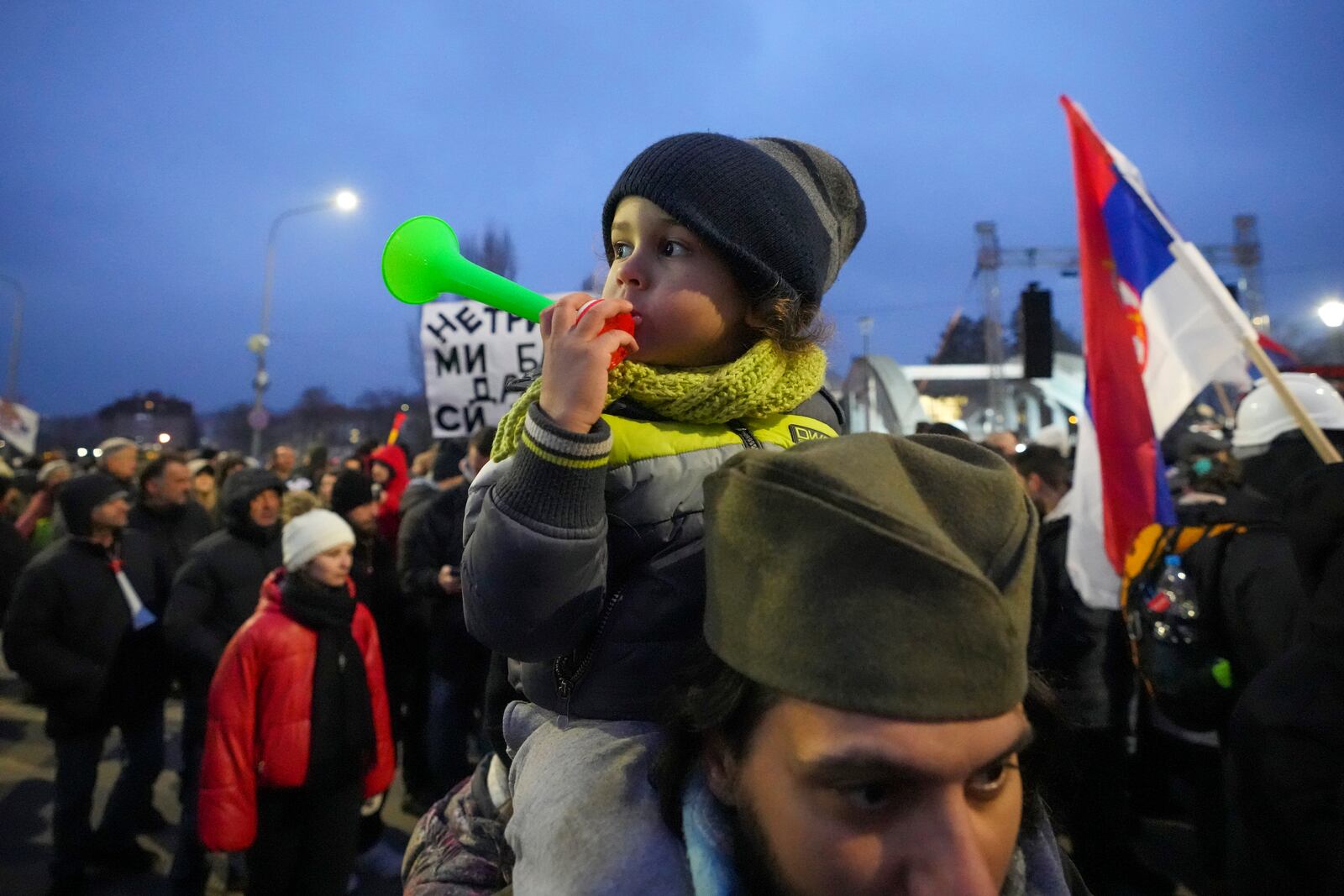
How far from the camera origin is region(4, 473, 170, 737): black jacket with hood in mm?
4824

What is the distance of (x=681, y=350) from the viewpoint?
1403 mm

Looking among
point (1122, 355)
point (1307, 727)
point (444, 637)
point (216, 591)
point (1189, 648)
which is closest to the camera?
point (1307, 727)

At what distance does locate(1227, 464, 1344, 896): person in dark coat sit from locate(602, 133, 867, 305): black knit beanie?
189cm

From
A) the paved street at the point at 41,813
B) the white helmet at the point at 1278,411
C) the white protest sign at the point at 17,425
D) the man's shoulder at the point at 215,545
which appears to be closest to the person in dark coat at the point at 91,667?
the paved street at the point at 41,813

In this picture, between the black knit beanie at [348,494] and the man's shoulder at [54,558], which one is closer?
the man's shoulder at [54,558]

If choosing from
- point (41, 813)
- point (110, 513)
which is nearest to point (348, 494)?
point (110, 513)

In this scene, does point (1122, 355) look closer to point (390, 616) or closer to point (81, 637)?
point (390, 616)

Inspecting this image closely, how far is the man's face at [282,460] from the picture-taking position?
33.9 feet

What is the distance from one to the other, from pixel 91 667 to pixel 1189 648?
17.9ft

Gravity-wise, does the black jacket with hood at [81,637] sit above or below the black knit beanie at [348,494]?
below

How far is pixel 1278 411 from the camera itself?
4.05 meters

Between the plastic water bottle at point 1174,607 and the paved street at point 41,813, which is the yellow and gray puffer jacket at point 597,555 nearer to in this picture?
the plastic water bottle at point 1174,607

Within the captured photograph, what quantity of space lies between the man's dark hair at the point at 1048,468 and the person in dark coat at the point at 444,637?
3529mm

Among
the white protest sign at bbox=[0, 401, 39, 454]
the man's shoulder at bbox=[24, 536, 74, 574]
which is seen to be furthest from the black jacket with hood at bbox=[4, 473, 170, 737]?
the white protest sign at bbox=[0, 401, 39, 454]
